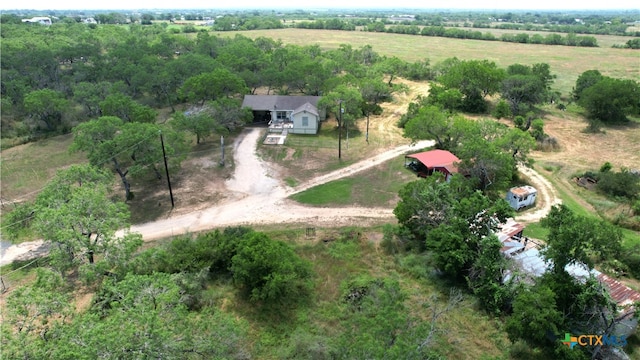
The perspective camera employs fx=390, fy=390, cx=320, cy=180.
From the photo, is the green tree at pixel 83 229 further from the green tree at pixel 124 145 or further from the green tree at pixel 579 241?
the green tree at pixel 579 241

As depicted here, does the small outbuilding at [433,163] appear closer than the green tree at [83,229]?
No

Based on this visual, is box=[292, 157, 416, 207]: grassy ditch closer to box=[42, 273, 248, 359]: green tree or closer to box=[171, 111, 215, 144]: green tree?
box=[171, 111, 215, 144]: green tree

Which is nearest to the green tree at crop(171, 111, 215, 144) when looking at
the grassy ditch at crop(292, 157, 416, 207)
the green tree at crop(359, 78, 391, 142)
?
the grassy ditch at crop(292, 157, 416, 207)

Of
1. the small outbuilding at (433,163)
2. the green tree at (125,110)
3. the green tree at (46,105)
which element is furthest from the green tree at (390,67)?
the green tree at (46,105)

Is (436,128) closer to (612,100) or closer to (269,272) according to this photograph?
(269,272)

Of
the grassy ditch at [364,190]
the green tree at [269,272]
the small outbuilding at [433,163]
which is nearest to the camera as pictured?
the green tree at [269,272]

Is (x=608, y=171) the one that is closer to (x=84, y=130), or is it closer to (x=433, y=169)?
(x=433, y=169)

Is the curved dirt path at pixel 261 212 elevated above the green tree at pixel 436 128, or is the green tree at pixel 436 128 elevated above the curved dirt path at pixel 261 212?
the green tree at pixel 436 128
